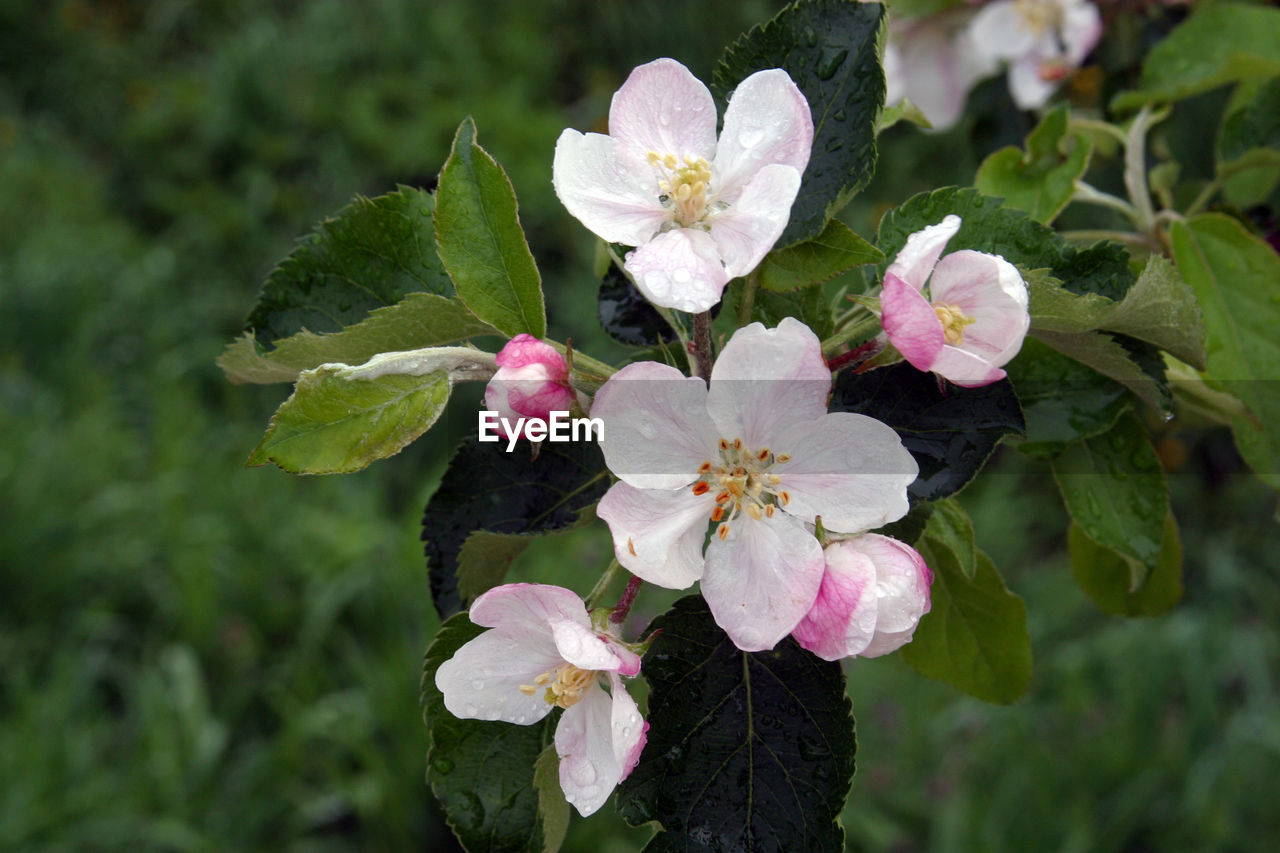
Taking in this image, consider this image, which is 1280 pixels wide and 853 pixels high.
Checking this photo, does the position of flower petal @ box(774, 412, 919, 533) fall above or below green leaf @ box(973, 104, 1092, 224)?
above

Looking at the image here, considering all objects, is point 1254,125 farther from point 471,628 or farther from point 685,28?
point 685,28

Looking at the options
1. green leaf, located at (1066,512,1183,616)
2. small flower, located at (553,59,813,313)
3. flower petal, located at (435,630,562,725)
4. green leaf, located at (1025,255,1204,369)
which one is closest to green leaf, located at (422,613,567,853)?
flower petal, located at (435,630,562,725)

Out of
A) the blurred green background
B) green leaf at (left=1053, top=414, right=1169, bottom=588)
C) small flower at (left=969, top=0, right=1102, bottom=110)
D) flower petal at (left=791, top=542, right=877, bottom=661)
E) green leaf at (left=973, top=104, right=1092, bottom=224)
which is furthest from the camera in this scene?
the blurred green background

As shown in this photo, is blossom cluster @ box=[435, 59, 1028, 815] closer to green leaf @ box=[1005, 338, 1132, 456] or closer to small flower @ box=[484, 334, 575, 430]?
small flower @ box=[484, 334, 575, 430]

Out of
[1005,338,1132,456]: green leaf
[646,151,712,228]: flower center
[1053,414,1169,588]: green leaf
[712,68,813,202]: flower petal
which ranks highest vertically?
[712,68,813,202]: flower petal

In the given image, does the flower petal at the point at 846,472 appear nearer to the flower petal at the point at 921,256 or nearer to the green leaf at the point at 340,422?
the flower petal at the point at 921,256

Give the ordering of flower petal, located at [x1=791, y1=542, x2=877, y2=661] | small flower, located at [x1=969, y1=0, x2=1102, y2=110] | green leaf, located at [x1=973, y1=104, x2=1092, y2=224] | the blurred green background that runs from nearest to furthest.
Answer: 1. flower petal, located at [x1=791, y1=542, x2=877, y2=661]
2. green leaf, located at [x1=973, y1=104, x2=1092, y2=224]
3. small flower, located at [x1=969, y1=0, x2=1102, y2=110]
4. the blurred green background

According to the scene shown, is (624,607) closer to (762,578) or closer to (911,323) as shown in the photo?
(762,578)

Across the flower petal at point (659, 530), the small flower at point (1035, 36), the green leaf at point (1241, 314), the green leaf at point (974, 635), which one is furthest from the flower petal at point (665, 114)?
the small flower at point (1035, 36)
